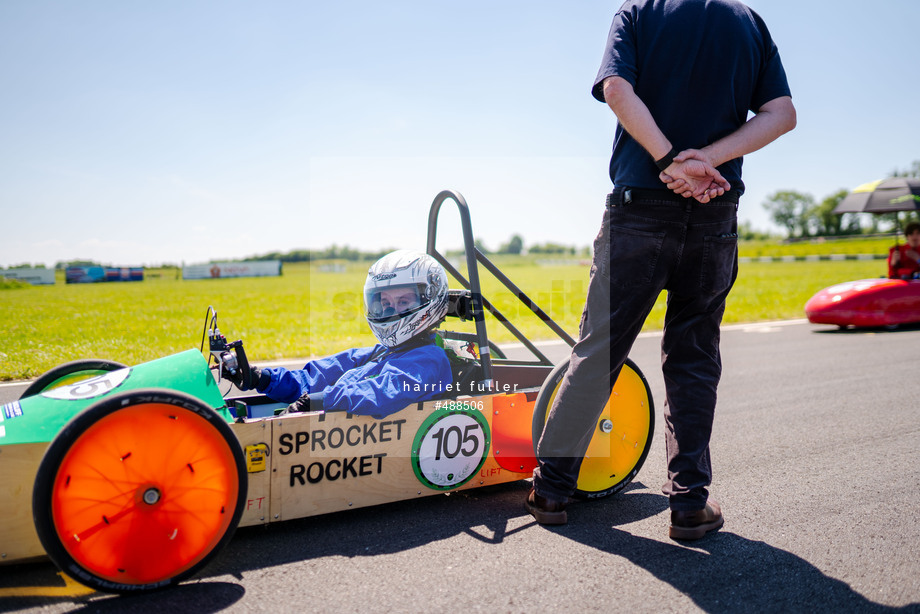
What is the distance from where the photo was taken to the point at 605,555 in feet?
8.04

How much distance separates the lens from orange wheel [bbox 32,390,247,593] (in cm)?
200

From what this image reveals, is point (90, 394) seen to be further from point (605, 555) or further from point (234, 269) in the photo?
point (234, 269)

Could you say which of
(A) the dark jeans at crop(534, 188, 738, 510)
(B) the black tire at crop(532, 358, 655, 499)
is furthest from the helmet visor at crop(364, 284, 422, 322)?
(A) the dark jeans at crop(534, 188, 738, 510)

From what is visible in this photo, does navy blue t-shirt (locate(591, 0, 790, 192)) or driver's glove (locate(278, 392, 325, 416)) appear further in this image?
driver's glove (locate(278, 392, 325, 416))


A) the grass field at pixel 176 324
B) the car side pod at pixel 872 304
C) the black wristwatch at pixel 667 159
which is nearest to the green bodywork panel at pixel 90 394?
the black wristwatch at pixel 667 159

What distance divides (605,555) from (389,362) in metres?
1.35

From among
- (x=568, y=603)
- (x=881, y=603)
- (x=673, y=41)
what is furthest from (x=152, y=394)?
(x=881, y=603)

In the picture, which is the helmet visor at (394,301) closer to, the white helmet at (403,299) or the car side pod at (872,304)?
the white helmet at (403,299)

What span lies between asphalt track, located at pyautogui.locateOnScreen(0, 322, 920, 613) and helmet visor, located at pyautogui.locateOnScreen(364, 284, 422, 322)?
1003 mm

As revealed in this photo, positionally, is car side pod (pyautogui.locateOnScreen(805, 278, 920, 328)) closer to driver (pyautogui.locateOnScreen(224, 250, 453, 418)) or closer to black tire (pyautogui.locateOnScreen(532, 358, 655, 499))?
black tire (pyautogui.locateOnScreen(532, 358, 655, 499))

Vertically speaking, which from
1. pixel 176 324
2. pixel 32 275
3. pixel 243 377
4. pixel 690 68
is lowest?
pixel 176 324

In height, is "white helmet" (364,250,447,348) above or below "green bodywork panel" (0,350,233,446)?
above

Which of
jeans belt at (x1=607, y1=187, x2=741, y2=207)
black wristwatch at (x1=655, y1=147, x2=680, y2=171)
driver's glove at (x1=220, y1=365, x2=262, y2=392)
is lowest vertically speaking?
driver's glove at (x1=220, y1=365, x2=262, y2=392)

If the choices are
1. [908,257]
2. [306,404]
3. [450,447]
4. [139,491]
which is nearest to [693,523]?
[450,447]
